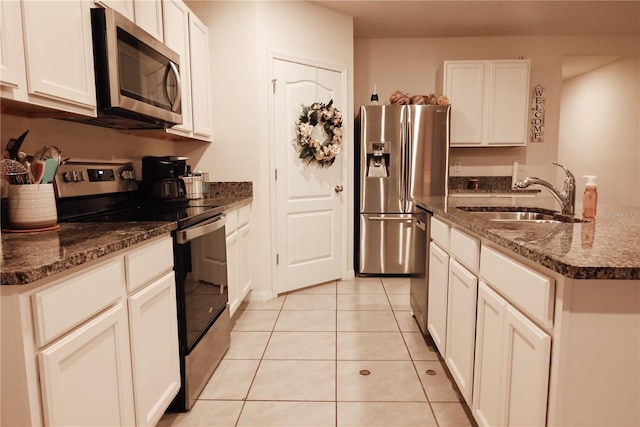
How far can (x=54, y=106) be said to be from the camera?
1396 millimetres

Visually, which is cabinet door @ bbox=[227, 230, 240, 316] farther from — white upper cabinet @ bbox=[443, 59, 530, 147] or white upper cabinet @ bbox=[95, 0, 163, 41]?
white upper cabinet @ bbox=[443, 59, 530, 147]

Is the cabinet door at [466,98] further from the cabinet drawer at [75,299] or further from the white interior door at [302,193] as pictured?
the cabinet drawer at [75,299]

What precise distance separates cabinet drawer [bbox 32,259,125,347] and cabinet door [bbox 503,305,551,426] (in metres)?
1.25

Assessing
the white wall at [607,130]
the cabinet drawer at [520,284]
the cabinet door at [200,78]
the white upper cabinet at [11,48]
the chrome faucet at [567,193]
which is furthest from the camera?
the white wall at [607,130]

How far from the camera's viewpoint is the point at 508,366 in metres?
1.18

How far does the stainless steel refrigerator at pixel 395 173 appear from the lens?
143 inches

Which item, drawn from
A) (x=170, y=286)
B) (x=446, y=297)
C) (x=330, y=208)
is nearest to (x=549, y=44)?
(x=330, y=208)

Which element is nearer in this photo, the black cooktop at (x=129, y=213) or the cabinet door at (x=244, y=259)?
the black cooktop at (x=129, y=213)

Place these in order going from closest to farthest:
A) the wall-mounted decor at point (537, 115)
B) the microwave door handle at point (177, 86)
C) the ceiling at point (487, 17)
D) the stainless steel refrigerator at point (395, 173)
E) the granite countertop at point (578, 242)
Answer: the granite countertop at point (578, 242)
the microwave door handle at point (177, 86)
the ceiling at point (487, 17)
the stainless steel refrigerator at point (395, 173)
the wall-mounted decor at point (537, 115)

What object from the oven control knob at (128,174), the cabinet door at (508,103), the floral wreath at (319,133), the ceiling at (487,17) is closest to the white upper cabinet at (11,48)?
the oven control knob at (128,174)

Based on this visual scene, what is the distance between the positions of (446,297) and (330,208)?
5.96 ft

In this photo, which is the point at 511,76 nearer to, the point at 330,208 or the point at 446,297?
the point at 330,208

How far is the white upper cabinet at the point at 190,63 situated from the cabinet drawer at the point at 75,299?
1437 mm

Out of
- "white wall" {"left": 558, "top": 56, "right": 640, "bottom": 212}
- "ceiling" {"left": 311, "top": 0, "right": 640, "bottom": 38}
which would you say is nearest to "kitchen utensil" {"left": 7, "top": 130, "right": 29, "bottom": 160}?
"ceiling" {"left": 311, "top": 0, "right": 640, "bottom": 38}
